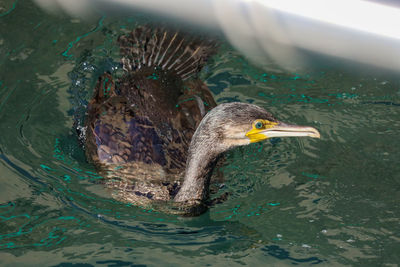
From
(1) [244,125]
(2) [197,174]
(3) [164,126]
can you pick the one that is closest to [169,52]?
(3) [164,126]

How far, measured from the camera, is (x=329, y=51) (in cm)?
474

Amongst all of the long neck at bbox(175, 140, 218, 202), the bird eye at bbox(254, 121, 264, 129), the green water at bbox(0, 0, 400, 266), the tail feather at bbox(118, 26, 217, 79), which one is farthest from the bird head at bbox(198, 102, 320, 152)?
the tail feather at bbox(118, 26, 217, 79)

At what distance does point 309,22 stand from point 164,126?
64.5 inches

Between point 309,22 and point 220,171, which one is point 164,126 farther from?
point 309,22

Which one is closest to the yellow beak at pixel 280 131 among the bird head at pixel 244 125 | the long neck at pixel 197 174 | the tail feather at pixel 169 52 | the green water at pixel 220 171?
the bird head at pixel 244 125

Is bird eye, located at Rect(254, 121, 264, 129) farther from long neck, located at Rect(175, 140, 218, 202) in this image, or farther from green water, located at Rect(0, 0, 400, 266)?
green water, located at Rect(0, 0, 400, 266)

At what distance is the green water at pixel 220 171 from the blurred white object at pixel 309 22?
3.00 ft

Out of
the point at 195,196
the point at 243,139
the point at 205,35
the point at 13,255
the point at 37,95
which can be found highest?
the point at 205,35

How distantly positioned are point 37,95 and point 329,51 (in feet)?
9.59

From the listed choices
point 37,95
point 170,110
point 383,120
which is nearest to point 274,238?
point 170,110

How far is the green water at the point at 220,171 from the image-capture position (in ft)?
13.8

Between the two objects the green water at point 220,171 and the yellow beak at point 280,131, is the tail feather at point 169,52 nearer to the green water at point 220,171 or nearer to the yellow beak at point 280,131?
the green water at point 220,171

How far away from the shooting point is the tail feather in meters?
5.77

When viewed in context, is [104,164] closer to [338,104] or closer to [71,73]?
[71,73]
